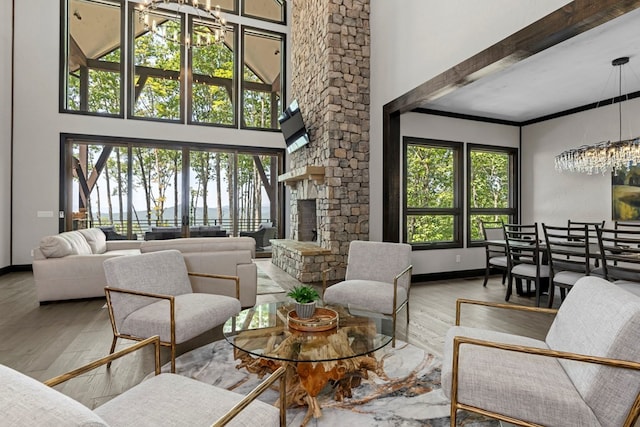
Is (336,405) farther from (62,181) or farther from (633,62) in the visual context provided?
(62,181)

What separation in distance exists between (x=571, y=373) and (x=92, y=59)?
8526 mm

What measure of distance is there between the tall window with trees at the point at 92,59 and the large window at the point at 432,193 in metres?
5.88

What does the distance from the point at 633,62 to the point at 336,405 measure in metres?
4.96

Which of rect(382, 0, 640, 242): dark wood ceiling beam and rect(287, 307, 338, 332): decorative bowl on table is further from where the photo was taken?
rect(382, 0, 640, 242): dark wood ceiling beam

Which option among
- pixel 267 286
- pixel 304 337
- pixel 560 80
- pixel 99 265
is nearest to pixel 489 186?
pixel 560 80

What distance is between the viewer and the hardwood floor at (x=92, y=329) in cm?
234

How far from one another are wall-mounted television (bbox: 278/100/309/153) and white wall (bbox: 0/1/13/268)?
15.6 feet

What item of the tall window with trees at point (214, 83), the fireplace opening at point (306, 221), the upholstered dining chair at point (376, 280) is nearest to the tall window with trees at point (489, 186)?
the fireplace opening at point (306, 221)

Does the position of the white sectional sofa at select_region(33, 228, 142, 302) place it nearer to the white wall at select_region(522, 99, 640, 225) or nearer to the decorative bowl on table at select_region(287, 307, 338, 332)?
the decorative bowl on table at select_region(287, 307, 338, 332)

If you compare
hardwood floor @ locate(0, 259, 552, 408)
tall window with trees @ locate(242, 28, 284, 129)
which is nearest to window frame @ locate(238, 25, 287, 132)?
tall window with trees @ locate(242, 28, 284, 129)

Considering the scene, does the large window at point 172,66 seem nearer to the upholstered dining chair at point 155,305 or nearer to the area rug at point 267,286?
the area rug at point 267,286

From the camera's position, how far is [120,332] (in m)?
2.45

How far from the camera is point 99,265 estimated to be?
416cm

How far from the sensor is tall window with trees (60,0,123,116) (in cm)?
652
